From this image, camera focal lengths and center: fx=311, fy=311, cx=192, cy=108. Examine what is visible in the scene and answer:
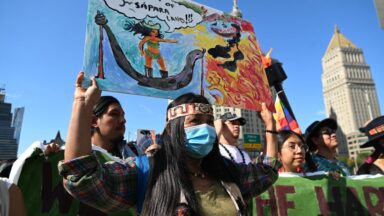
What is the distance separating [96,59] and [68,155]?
87.0 inches

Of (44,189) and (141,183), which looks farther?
(44,189)

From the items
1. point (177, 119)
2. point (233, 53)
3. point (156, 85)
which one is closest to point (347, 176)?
point (233, 53)

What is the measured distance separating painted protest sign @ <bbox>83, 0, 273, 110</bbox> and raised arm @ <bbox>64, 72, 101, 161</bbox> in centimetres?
183

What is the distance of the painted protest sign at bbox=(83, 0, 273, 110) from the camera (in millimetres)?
3482

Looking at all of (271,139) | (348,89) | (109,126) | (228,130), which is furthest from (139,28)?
(348,89)

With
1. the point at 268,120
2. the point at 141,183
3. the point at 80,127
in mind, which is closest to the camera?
the point at 80,127

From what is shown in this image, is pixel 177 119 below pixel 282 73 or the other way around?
below

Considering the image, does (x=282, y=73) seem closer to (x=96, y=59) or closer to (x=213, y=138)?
(x=96, y=59)

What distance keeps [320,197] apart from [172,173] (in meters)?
2.45

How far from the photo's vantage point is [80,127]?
1.35 metres

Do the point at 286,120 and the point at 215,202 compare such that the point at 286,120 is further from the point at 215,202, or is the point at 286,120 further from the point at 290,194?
the point at 215,202

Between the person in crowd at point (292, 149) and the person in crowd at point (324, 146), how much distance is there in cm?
52

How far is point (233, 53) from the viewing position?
4.58 metres

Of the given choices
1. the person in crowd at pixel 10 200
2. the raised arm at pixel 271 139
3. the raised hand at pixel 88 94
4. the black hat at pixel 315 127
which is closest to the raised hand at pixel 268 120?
the raised arm at pixel 271 139
